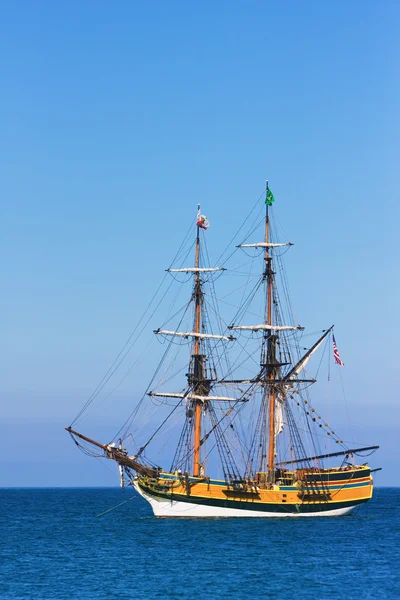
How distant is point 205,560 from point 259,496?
2988cm

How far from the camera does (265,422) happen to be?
11206 cm

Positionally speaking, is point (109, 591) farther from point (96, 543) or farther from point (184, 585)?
point (96, 543)

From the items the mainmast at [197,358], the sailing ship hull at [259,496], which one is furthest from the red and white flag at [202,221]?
the sailing ship hull at [259,496]

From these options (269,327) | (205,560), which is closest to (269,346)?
(269,327)

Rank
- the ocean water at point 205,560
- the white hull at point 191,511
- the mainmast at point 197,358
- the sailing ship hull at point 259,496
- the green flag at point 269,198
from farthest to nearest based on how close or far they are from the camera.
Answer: the green flag at point 269,198
the mainmast at point 197,358
the white hull at point 191,511
the sailing ship hull at point 259,496
the ocean water at point 205,560

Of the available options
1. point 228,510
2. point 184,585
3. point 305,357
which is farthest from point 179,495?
point 184,585

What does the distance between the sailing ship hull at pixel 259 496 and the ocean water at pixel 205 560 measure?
1194 millimetres

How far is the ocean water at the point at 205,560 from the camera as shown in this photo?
202 feet

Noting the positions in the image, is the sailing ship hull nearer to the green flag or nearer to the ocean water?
the ocean water

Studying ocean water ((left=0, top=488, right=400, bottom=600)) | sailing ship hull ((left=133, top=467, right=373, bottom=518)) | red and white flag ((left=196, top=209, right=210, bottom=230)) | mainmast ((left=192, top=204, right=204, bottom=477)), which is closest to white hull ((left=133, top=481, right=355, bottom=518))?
sailing ship hull ((left=133, top=467, right=373, bottom=518))

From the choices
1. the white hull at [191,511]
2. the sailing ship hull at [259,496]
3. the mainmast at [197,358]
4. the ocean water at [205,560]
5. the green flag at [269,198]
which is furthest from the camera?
the green flag at [269,198]

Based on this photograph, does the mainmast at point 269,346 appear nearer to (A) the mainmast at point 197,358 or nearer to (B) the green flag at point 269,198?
(B) the green flag at point 269,198

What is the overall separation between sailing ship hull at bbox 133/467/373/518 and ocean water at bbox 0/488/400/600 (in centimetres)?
119

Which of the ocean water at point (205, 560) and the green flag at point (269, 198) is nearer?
the ocean water at point (205, 560)
